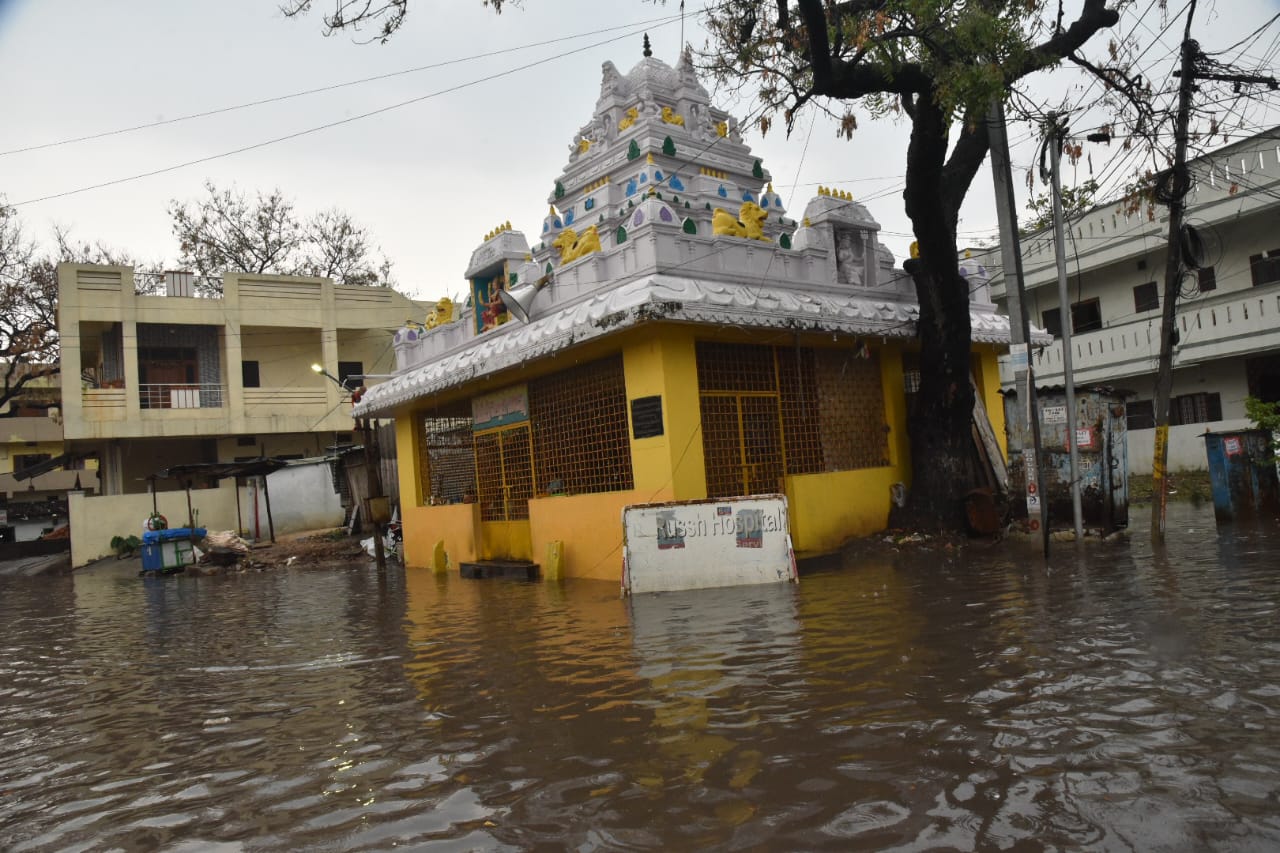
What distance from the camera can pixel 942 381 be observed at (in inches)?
508

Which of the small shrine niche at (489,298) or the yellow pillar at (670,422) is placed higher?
the small shrine niche at (489,298)

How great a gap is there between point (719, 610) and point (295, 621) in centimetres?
525

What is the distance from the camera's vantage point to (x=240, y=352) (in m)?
29.2

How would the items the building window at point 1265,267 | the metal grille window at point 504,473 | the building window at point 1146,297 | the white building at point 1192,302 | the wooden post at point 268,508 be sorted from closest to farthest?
1. the metal grille window at point 504,473
2. the white building at point 1192,302
3. the building window at point 1265,267
4. the building window at point 1146,297
5. the wooden post at point 268,508

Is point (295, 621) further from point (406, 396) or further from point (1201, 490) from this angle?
point (1201, 490)

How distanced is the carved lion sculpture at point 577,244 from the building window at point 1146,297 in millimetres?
17785

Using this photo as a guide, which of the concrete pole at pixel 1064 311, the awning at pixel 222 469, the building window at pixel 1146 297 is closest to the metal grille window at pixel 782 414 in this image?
the concrete pole at pixel 1064 311

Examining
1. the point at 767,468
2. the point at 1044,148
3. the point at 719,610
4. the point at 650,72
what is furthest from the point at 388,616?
the point at 650,72

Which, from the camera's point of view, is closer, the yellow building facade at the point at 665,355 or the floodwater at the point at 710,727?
the floodwater at the point at 710,727

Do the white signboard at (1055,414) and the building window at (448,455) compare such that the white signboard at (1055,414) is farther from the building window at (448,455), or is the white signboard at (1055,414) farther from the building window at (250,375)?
the building window at (250,375)

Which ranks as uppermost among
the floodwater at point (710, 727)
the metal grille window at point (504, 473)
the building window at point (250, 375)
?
the building window at point (250, 375)

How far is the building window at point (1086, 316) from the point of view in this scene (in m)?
25.8

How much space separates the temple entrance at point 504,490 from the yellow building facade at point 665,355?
0.14ft

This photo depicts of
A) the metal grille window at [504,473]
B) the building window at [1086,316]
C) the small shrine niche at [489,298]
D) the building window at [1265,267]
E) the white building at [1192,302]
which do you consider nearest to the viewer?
the small shrine niche at [489,298]
